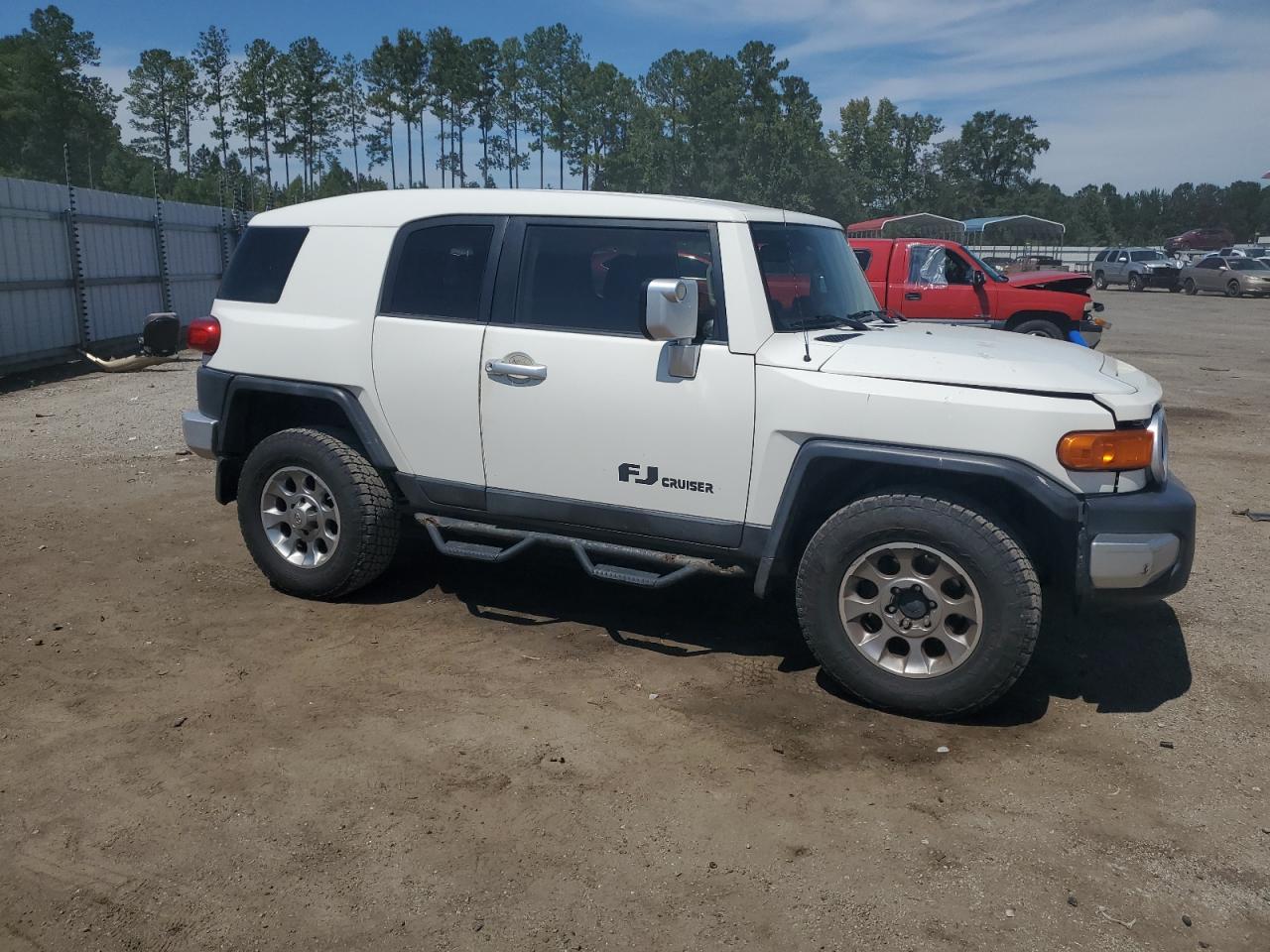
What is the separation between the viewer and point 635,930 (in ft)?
9.38

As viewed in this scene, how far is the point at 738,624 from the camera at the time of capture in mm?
5191

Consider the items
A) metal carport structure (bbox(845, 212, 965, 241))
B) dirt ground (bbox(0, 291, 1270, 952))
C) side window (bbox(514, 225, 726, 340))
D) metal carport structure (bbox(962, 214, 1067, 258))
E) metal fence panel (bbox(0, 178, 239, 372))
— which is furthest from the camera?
metal carport structure (bbox(962, 214, 1067, 258))

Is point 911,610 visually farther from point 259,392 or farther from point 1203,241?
point 1203,241

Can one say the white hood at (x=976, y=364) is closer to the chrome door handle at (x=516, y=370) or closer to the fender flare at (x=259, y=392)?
the chrome door handle at (x=516, y=370)

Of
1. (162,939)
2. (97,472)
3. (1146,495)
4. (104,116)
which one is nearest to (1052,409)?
(1146,495)

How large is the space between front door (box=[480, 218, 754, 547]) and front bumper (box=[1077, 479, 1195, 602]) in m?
1.32

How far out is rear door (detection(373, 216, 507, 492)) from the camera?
15.7ft

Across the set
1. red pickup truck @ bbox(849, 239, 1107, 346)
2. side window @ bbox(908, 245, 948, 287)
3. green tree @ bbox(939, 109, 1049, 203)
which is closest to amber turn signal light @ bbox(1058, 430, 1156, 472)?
red pickup truck @ bbox(849, 239, 1107, 346)

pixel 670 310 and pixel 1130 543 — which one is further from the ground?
pixel 670 310

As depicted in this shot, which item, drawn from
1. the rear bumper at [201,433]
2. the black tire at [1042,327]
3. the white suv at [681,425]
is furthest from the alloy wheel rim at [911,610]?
the black tire at [1042,327]

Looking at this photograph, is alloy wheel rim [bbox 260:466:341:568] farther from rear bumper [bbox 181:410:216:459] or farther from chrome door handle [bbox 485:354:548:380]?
chrome door handle [bbox 485:354:548:380]

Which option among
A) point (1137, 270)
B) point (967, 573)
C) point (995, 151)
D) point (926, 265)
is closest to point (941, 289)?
point (926, 265)

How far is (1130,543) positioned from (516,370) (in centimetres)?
256

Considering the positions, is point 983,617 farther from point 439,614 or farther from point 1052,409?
point 439,614
